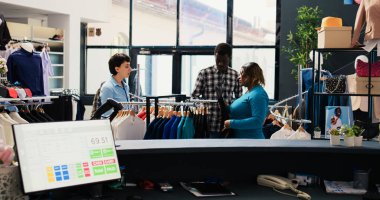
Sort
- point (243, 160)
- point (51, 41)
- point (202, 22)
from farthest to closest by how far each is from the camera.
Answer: point (202, 22) < point (51, 41) < point (243, 160)

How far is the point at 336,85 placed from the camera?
172 inches

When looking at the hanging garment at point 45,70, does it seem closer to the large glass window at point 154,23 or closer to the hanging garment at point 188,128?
the large glass window at point 154,23

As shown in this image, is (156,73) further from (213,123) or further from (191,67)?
(213,123)

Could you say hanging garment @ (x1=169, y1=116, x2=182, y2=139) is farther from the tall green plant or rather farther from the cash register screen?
the tall green plant

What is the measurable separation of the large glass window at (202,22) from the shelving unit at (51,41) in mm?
2448

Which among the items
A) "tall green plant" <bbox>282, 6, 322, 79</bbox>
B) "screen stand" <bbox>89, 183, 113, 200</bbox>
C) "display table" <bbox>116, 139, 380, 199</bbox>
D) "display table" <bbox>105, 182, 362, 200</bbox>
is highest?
"tall green plant" <bbox>282, 6, 322, 79</bbox>

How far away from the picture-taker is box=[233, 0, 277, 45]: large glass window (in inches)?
443

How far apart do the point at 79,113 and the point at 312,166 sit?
435cm

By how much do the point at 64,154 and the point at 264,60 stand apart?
8792 millimetres

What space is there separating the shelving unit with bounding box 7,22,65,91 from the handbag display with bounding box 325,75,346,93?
260 inches

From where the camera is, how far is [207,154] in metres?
3.53

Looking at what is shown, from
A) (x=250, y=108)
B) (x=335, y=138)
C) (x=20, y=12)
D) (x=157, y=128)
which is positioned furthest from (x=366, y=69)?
(x=20, y=12)

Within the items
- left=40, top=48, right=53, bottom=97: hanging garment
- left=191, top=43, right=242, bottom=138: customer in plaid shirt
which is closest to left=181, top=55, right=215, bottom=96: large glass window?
Result: left=40, top=48, right=53, bottom=97: hanging garment

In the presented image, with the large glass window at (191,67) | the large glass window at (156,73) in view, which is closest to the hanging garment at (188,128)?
the large glass window at (191,67)
